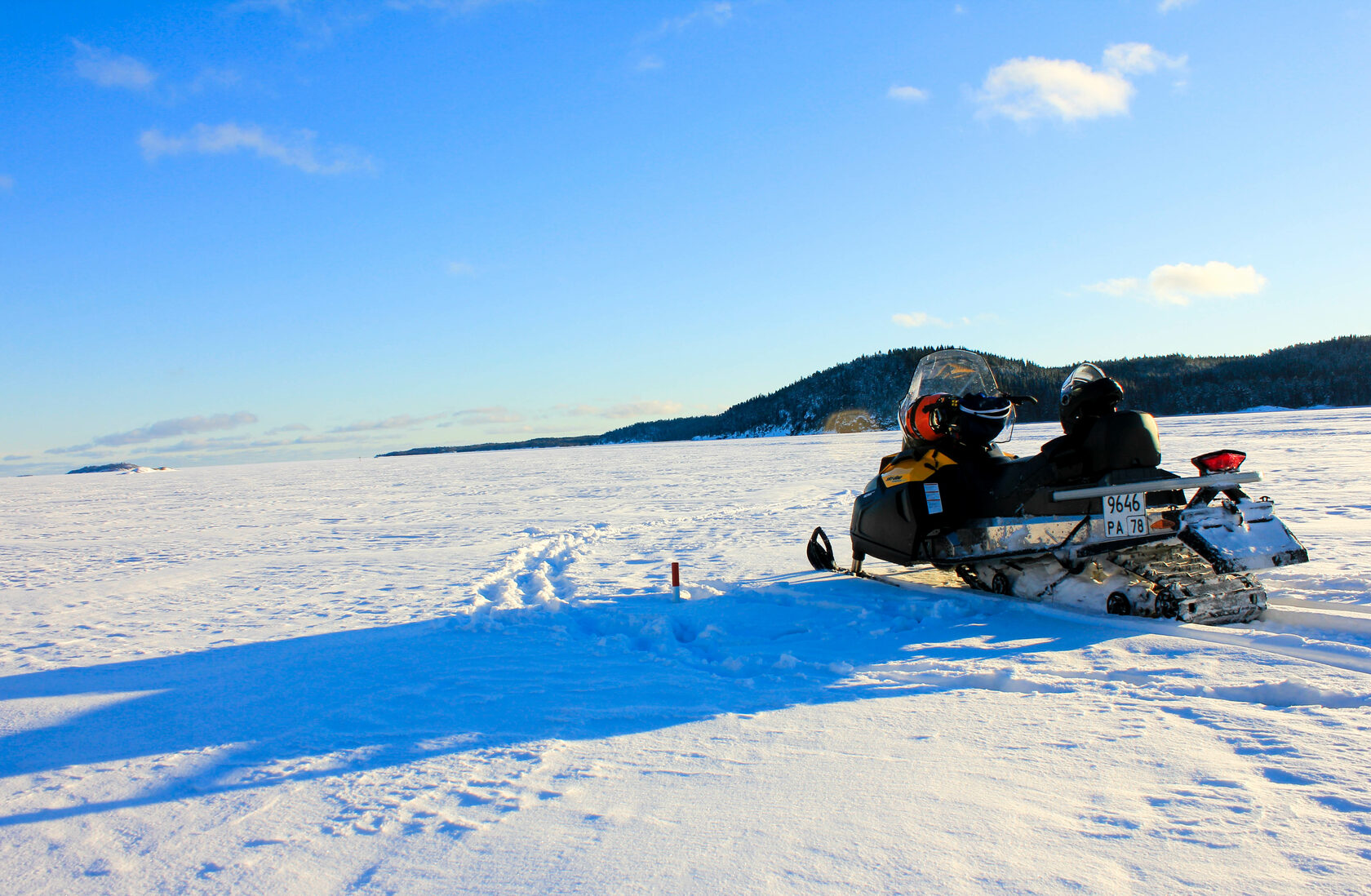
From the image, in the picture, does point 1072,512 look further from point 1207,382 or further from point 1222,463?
point 1207,382

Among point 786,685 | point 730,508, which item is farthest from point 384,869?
point 730,508

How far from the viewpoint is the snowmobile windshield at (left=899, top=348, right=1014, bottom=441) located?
543cm

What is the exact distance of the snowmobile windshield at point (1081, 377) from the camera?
426cm

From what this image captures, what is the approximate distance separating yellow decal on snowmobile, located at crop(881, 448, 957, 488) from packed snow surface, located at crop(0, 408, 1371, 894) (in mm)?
729

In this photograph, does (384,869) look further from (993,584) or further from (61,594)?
(61,594)

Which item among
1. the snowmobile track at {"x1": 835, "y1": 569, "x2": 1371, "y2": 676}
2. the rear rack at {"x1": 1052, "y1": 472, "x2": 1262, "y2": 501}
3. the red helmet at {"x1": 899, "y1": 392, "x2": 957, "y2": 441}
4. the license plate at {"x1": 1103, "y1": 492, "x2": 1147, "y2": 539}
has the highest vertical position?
the red helmet at {"x1": 899, "y1": 392, "x2": 957, "y2": 441}

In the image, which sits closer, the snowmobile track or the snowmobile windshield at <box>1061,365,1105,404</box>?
the snowmobile track

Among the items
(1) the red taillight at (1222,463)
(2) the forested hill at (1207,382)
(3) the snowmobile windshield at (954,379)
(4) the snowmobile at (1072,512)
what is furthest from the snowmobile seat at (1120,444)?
(2) the forested hill at (1207,382)

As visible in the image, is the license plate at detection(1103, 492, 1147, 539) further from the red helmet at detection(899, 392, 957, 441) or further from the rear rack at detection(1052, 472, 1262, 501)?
the red helmet at detection(899, 392, 957, 441)

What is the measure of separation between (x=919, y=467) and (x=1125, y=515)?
1.31 m

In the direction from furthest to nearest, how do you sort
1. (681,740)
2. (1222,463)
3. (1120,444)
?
(1120,444)
(1222,463)
(681,740)

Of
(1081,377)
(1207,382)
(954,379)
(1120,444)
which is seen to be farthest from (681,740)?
(1207,382)

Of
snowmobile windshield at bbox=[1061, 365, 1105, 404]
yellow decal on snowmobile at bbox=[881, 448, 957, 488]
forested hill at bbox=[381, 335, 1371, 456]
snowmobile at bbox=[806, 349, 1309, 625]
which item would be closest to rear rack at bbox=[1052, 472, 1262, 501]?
snowmobile at bbox=[806, 349, 1309, 625]

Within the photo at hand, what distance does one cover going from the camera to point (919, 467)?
502 cm
